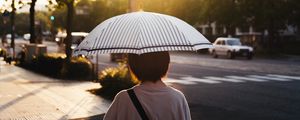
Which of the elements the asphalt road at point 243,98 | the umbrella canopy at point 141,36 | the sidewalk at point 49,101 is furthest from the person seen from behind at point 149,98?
the asphalt road at point 243,98

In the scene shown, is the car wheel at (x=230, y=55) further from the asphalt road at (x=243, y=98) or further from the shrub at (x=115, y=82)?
the shrub at (x=115, y=82)

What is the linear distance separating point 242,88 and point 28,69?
1197 cm

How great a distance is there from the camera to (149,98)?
9.68 feet

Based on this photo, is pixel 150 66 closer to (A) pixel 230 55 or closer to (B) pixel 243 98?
(B) pixel 243 98

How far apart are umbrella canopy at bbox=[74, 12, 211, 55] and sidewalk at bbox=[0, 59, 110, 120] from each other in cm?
611

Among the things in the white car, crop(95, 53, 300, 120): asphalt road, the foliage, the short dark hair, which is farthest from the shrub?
the white car

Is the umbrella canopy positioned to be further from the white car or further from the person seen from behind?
the white car

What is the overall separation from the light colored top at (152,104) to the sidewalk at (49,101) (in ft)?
22.2

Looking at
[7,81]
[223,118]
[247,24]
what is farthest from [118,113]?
[247,24]

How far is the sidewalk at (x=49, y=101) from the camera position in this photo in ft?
32.8

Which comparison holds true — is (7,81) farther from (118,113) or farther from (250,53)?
(250,53)

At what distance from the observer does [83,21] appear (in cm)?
8912

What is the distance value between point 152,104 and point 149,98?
0.13 feet

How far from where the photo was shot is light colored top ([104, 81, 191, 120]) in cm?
293
